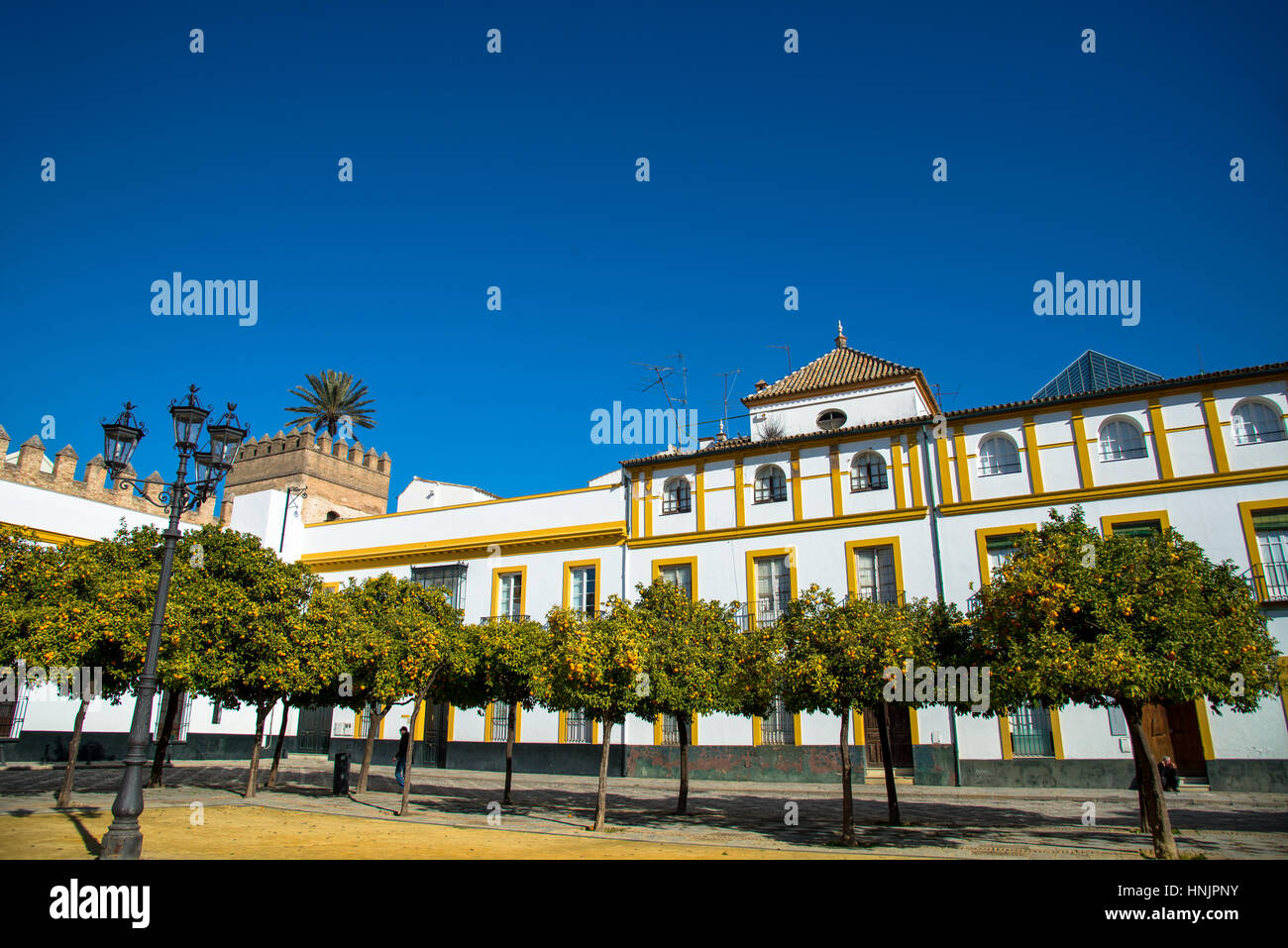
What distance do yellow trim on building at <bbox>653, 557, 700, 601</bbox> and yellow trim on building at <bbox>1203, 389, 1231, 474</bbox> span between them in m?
15.7

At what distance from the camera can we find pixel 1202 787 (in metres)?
20.9

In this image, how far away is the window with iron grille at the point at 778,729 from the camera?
25438mm

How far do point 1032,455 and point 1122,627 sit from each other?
1364 cm

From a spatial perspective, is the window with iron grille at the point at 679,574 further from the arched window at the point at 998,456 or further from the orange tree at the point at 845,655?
the orange tree at the point at 845,655

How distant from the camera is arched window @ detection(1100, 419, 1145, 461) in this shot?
2348 centimetres

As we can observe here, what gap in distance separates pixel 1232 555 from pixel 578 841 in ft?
62.7

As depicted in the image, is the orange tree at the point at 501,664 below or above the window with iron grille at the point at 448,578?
below

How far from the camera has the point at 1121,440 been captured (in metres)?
23.7

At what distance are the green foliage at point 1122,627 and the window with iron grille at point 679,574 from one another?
1562cm

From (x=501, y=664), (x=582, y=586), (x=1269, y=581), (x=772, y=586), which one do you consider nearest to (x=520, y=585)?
(x=582, y=586)

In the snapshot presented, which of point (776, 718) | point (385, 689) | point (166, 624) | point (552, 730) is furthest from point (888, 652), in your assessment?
point (552, 730)

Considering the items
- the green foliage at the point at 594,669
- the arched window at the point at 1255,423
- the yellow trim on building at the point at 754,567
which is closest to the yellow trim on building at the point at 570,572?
the yellow trim on building at the point at 754,567

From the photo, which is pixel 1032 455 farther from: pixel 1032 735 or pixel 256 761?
pixel 256 761

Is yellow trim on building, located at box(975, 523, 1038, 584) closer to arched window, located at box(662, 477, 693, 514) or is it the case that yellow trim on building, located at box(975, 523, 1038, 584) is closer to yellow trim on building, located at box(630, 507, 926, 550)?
yellow trim on building, located at box(630, 507, 926, 550)
